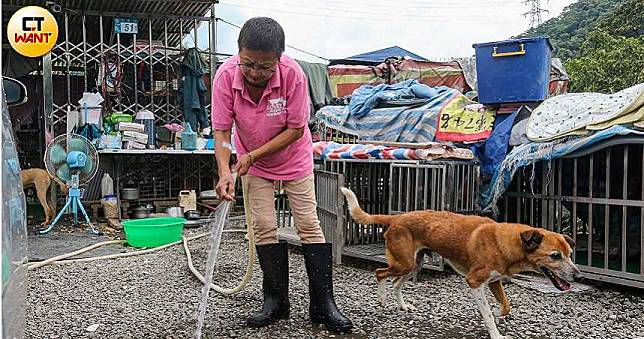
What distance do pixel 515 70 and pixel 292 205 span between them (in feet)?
10.2

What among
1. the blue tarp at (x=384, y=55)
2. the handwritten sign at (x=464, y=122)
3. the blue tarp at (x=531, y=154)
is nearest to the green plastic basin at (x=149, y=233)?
the handwritten sign at (x=464, y=122)

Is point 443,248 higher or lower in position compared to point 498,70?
lower

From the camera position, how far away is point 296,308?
170 inches

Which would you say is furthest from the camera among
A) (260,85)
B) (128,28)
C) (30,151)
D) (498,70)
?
(30,151)

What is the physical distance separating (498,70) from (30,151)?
9.37m

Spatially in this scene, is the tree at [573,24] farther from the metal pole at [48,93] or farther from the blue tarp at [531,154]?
the blue tarp at [531,154]

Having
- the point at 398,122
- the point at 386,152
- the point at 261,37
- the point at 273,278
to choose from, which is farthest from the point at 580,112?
the point at 261,37

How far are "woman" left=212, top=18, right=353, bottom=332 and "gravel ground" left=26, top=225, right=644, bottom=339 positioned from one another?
0.22m

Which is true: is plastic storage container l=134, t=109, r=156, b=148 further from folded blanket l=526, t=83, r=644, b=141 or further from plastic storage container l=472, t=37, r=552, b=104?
folded blanket l=526, t=83, r=644, b=141

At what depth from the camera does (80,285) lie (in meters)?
5.21

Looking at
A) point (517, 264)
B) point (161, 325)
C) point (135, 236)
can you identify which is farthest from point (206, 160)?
point (517, 264)

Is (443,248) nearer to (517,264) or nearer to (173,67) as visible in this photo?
(517,264)

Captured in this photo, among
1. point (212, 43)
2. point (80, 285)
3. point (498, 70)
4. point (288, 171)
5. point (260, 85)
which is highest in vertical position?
point (212, 43)

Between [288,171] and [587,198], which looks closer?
[288,171]
